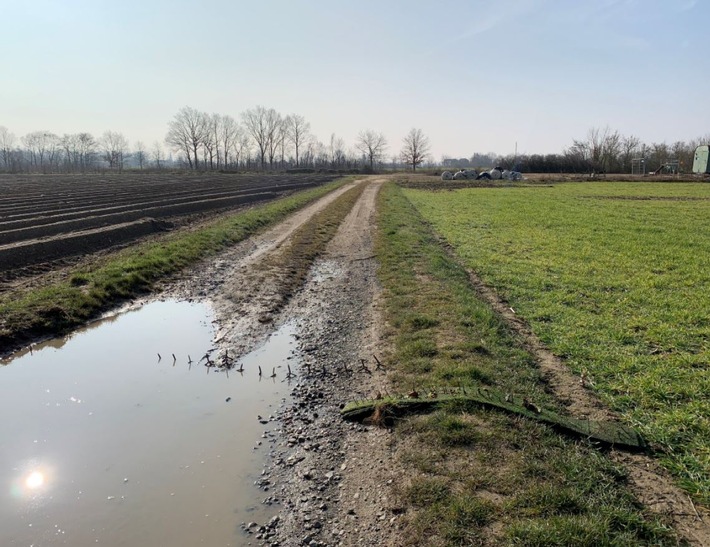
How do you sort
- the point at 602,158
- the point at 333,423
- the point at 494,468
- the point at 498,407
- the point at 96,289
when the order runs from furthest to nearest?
the point at 602,158
the point at 96,289
the point at 333,423
the point at 498,407
the point at 494,468

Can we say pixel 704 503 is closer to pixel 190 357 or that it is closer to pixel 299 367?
pixel 299 367

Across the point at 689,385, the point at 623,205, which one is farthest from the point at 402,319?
the point at 623,205

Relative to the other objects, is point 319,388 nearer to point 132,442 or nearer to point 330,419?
point 330,419

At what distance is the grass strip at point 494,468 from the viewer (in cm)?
354

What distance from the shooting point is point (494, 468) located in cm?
428

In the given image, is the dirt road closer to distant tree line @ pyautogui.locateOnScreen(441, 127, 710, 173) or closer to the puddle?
the puddle

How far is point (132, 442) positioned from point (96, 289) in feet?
21.8

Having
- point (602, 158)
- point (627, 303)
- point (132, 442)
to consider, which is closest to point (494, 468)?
point (132, 442)

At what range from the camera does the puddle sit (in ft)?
13.3

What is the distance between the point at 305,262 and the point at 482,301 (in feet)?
21.7

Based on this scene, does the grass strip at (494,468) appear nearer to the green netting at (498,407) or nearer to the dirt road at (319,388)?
the green netting at (498,407)

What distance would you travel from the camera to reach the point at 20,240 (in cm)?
1645

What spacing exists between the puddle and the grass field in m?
4.10

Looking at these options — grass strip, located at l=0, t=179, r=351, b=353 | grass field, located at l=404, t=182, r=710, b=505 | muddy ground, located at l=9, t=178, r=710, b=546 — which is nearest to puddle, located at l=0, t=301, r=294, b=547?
muddy ground, located at l=9, t=178, r=710, b=546
